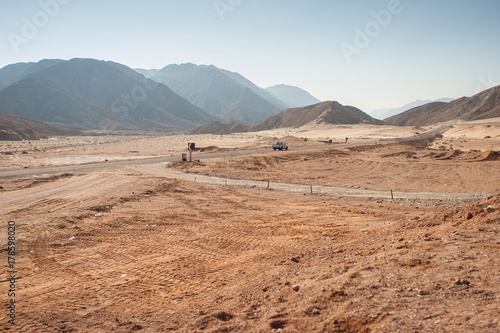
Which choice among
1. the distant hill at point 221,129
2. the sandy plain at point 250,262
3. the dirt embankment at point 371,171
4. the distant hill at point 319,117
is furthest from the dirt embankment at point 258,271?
the distant hill at point 221,129

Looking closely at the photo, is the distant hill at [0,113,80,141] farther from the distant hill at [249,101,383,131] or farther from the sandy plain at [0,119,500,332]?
the sandy plain at [0,119,500,332]

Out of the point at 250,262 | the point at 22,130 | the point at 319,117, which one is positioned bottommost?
the point at 250,262

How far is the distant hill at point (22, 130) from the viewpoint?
8722 centimetres

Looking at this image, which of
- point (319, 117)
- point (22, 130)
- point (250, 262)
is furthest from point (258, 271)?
point (319, 117)

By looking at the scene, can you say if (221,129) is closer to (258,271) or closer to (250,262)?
(250,262)

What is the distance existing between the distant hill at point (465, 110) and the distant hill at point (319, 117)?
28.1 m

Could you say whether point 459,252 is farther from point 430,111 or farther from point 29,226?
point 430,111

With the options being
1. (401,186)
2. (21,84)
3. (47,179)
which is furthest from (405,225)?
(21,84)

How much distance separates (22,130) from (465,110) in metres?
164

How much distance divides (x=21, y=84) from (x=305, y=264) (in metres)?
223

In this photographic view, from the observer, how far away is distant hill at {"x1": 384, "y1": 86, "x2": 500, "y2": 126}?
13209 centimetres

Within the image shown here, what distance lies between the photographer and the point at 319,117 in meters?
133

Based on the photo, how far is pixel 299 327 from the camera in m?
5.34

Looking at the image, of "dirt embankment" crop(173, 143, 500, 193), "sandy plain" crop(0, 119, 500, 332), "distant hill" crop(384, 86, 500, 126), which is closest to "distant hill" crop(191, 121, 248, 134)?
"distant hill" crop(384, 86, 500, 126)
